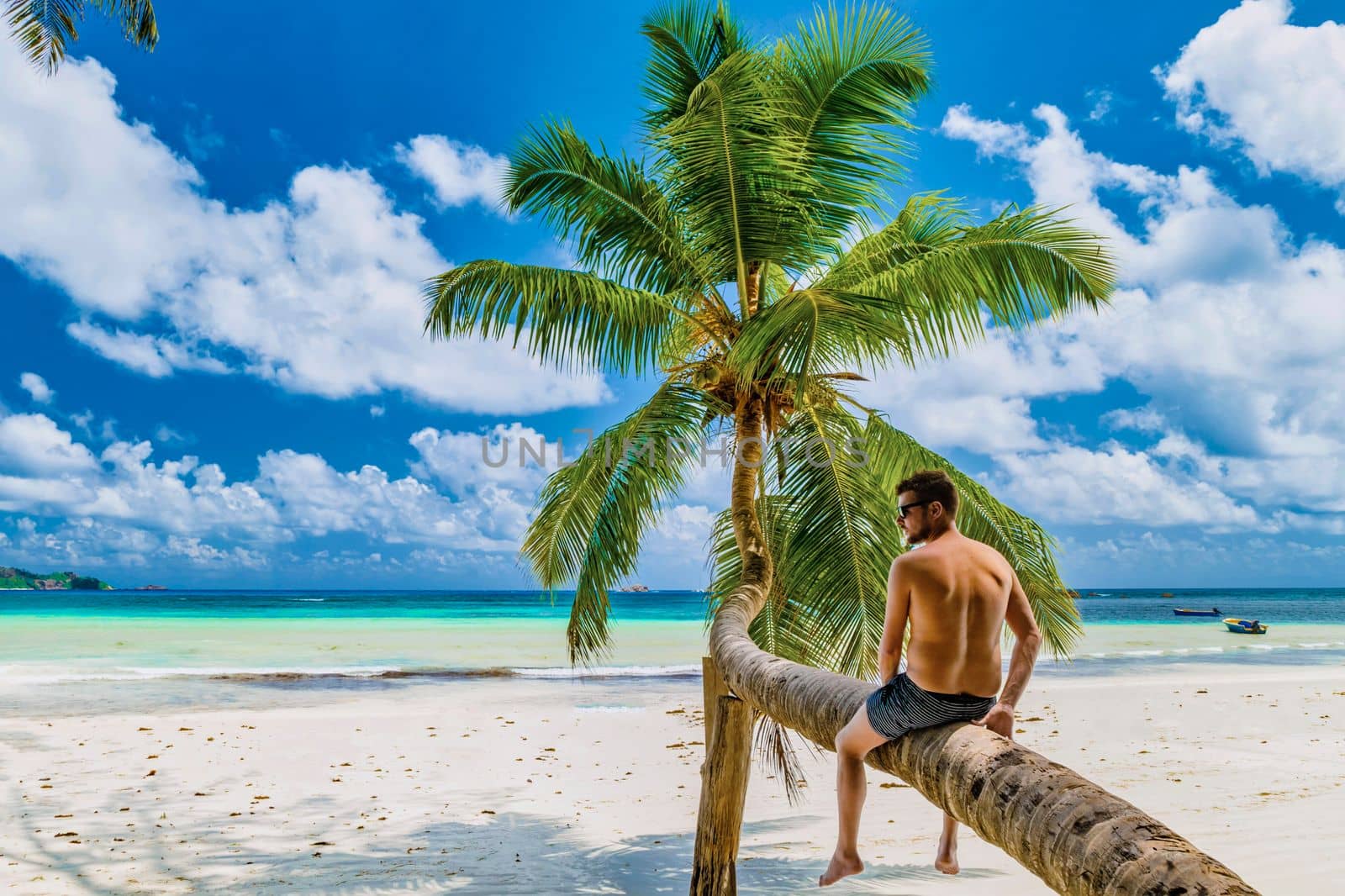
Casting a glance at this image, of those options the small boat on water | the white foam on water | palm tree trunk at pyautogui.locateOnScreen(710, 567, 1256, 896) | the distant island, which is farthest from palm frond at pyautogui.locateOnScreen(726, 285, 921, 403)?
the distant island

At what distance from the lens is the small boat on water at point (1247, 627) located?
3198cm

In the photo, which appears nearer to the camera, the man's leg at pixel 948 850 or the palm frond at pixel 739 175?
the man's leg at pixel 948 850

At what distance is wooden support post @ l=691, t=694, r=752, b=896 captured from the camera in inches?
219

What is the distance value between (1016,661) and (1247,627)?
36.5 m

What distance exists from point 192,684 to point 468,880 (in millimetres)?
15073

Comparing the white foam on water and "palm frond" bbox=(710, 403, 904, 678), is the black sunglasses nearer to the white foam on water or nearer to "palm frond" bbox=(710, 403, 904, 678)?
"palm frond" bbox=(710, 403, 904, 678)

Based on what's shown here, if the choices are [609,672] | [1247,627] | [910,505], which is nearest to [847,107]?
[910,505]

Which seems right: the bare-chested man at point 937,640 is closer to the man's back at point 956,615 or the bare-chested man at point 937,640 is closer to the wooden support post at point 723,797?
the man's back at point 956,615

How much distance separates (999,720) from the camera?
2488 mm

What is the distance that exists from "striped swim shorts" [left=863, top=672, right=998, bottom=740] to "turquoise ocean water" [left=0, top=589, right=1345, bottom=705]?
593cm

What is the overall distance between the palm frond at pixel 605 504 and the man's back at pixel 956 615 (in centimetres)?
421

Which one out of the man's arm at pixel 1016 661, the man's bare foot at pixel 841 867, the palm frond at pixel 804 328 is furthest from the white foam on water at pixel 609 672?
the man's arm at pixel 1016 661

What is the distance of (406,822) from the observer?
27.8 feet

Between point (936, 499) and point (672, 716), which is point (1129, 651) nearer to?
point (672, 716)
